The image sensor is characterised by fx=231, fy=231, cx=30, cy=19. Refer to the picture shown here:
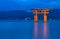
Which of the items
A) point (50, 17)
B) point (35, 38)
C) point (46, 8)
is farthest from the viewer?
point (50, 17)

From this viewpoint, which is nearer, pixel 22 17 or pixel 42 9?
pixel 42 9

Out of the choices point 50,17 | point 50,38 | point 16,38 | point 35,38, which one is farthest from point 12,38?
point 50,17

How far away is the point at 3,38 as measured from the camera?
7863mm

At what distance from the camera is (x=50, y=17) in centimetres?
3045

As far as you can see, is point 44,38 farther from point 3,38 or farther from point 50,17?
point 50,17

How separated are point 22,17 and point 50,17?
3.73 meters

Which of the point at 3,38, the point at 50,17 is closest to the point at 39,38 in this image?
the point at 3,38

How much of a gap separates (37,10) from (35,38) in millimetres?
13502

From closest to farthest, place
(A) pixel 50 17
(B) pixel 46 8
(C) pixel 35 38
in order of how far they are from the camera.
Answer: (C) pixel 35 38 < (B) pixel 46 8 < (A) pixel 50 17

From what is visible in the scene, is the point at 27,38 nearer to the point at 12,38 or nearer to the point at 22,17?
the point at 12,38

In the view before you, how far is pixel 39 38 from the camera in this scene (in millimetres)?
7719

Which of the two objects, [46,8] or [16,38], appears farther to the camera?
[46,8]

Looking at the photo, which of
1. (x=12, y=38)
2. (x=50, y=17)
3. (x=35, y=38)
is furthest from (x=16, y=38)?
(x=50, y=17)

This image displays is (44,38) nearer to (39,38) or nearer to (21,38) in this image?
(39,38)
